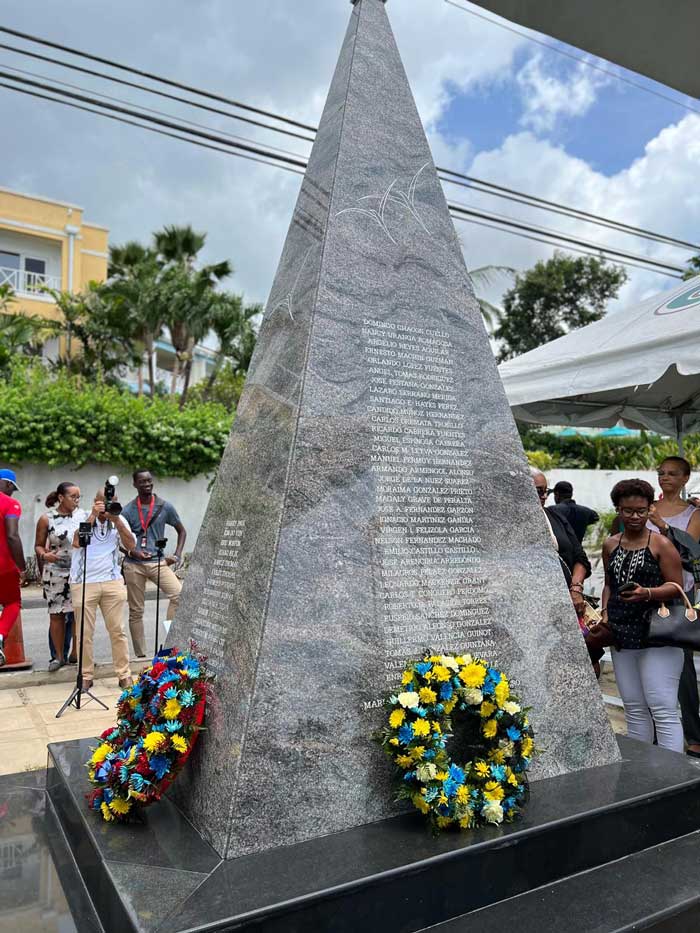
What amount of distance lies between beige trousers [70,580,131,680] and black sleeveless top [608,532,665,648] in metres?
4.00

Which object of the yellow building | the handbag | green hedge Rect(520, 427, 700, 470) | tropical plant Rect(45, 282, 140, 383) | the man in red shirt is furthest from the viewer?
the yellow building

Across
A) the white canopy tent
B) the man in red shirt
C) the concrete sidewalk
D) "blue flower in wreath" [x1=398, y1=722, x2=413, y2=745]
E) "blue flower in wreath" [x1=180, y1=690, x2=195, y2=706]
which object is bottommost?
the concrete sidewalk

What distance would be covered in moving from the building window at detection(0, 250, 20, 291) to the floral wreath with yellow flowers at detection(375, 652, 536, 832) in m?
26.5

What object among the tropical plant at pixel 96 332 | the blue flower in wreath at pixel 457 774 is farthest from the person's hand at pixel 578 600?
the tropical plant at pixel 96 332

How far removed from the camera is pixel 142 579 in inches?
277

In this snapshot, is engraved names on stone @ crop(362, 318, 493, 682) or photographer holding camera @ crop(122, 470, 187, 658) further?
photographer holding camera @ crop(122, 470, 187, 658)

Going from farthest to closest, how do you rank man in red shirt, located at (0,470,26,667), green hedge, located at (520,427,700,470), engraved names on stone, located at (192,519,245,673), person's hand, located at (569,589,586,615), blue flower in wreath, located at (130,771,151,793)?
green hedge, located at (520,427,700,470), man in red shirt, located at (0,470,26,667), person's hand, located at (569,589,586,615), engraved names on stone, located at (192,519,245,673), blue flower in wreath, located at (130,771,151,793)

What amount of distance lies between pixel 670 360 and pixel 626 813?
3177 mm

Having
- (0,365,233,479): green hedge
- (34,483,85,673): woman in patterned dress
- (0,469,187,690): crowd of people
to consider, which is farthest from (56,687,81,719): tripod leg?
(0,365,233,479): green hedge

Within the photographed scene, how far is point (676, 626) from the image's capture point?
3678mm

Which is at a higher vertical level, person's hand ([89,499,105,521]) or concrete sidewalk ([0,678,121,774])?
person's hand ([89,499,105,521])

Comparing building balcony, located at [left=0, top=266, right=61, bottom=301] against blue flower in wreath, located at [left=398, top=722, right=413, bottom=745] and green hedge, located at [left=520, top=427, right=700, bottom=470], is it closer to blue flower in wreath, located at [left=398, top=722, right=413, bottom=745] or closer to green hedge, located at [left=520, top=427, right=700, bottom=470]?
green hedge, located at [left=520, top=427, right=700, bottom=470]

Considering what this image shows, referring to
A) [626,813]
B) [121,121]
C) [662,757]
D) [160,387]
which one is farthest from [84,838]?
[160,387]

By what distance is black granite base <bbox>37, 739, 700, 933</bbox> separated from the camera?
7.16 ft
